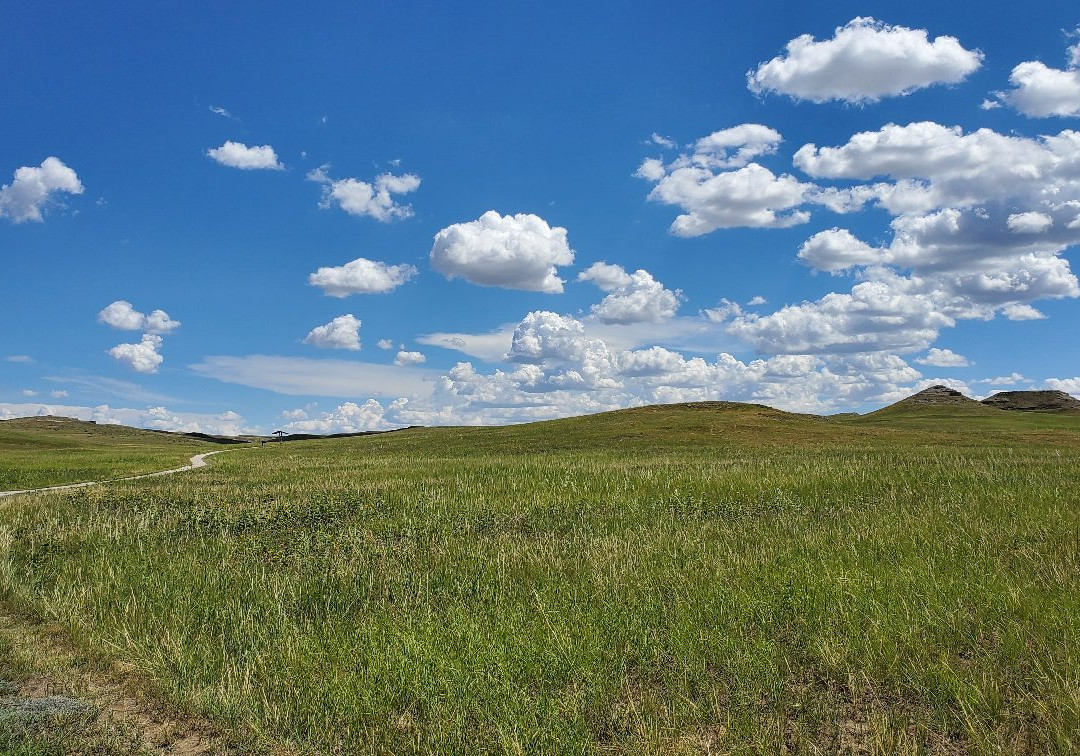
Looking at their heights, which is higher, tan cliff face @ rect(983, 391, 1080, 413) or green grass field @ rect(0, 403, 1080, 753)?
tan cliff face @ rect(983, 391, 1080, 413)

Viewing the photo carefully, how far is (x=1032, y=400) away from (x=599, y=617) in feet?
606

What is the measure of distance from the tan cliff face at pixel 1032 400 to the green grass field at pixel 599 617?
16262 centimetres

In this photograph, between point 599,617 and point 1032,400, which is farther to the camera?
point 1032,400

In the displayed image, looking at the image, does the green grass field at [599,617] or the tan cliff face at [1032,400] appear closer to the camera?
the green grass field at [599,617]

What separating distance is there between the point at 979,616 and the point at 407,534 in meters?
10.4

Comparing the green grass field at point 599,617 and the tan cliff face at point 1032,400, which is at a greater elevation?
the tan cliff face at point 1032,400

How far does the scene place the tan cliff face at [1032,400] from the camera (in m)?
145

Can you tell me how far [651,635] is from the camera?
23.7 feet

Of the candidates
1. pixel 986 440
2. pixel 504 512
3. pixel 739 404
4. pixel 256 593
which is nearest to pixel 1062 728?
pixel 256 593

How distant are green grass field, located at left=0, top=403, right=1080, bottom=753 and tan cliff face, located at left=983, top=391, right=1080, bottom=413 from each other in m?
163

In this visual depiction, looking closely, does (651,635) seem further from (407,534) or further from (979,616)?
(407,534)

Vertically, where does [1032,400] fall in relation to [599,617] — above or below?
above

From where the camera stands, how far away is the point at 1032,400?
151125 mm

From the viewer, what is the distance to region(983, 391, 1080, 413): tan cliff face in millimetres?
144875
